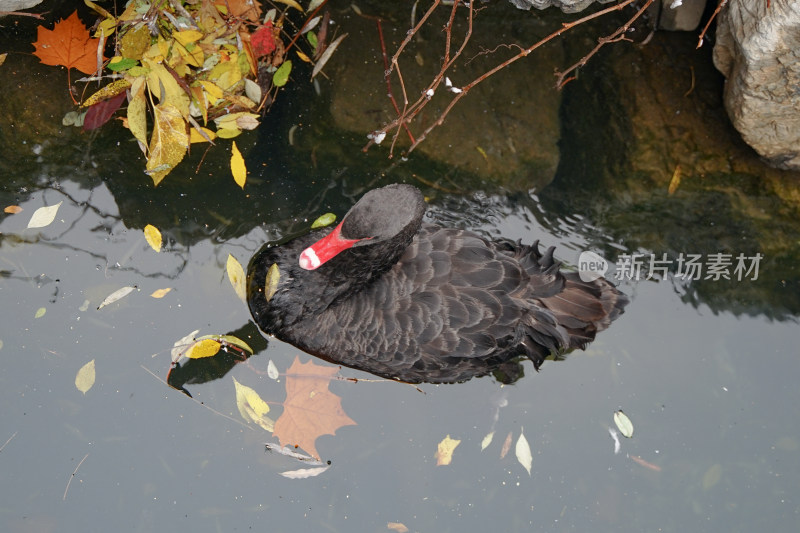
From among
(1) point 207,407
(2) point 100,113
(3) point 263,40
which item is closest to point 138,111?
(2) point 100,113

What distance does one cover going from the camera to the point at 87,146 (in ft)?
11.6

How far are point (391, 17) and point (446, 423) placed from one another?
225cm

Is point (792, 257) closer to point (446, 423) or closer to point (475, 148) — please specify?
point (475, 148)

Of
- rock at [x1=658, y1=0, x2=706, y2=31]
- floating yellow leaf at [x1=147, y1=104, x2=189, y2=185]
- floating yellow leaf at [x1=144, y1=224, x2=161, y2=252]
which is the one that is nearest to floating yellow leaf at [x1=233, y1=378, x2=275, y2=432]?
floating yellow leaf at [x1=144, y1=224, x2=161, y2=252]

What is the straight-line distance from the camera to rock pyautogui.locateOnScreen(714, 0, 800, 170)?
130 inches

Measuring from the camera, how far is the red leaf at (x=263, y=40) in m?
3.65

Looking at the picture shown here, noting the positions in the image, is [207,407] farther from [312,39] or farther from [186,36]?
[312,39]

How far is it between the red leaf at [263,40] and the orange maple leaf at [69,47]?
79 cm

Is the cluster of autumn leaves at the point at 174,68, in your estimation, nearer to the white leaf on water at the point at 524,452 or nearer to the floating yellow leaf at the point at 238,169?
the floating yellow leaf at the point at 238,169

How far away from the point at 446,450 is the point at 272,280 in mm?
1147

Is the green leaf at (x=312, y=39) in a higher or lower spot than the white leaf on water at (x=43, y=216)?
higher

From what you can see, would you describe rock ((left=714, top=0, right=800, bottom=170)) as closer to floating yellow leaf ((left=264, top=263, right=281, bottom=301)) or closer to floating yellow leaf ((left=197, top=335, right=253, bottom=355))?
floating yellow leaf ((left=264, top=263, right=281, bottom=301))

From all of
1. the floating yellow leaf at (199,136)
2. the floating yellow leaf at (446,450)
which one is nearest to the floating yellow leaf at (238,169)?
the floating yellow leaf at (199,136)
